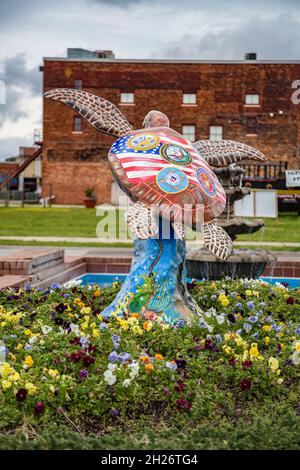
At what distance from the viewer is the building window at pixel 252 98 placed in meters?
41.2

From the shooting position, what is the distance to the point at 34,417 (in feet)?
12.8

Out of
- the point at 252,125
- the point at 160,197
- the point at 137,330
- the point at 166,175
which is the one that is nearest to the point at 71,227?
the point at 166,175

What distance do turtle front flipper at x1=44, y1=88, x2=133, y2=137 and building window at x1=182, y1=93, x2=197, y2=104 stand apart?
3551 centimetres

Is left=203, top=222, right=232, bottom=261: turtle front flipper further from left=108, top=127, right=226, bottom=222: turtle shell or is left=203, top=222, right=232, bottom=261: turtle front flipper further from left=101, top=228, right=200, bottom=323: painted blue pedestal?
left=101, top=228, right=200, bottom=323: painted blue pedestal

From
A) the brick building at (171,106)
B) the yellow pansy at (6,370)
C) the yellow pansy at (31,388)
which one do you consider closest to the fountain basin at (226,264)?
the yellow pansy at (6,370)

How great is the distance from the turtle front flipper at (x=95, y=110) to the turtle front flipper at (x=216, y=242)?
130cm

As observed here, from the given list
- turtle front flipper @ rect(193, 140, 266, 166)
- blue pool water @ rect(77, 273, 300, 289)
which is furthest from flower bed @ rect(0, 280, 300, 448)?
blue pool water @ rect(77, 273, 300, 289)

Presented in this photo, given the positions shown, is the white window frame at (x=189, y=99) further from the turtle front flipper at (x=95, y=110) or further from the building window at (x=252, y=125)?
the turtle front flipper at (x=95, y=110)

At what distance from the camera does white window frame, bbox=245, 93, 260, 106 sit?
1620 inches

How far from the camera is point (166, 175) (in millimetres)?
5781

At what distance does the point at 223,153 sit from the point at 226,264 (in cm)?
335

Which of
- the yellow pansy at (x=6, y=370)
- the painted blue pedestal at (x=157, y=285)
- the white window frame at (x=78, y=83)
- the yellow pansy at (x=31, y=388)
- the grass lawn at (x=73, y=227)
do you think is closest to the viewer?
the yellow pansy at (x=31, y=388)

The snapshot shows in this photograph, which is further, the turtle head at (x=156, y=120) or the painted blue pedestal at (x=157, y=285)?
the turtle head at (x=156, y=120)
